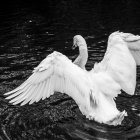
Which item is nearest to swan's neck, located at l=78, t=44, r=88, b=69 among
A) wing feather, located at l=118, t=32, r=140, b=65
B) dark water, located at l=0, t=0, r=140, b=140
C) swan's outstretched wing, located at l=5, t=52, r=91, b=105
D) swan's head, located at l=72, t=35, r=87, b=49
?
swan's head, located at l=72, t=35, r=87, b=49

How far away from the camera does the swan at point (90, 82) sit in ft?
24.1

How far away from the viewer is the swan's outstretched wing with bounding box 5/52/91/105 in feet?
24.1

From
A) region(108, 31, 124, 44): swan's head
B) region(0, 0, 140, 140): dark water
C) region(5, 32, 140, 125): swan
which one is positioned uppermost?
region(108, 31, 124, 44): swan's head

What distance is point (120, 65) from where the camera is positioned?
7973 millimetres

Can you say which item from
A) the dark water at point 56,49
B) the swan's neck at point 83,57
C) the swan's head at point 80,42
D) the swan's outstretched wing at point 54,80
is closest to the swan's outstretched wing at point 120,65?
the swan's outstretched wing at point 54,80

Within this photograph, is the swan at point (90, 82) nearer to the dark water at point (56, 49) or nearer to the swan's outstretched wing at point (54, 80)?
the swan's outstretched wing at point (54, 80)

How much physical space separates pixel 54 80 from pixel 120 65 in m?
1.32

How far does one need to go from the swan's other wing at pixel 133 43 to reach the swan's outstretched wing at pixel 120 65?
0.09 m

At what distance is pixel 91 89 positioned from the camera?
24.3 feet

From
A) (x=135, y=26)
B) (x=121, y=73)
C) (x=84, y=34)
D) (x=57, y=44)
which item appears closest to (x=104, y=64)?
(x=121, y=73)

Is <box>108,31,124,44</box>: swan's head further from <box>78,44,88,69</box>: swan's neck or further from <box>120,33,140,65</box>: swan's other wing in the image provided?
<box>78,44,88,69</box>: swan's neck

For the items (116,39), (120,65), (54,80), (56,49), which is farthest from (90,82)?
(56,49)

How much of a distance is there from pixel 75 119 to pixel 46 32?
21.7ft

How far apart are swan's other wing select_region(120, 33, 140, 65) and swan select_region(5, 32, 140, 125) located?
0.02 metres
